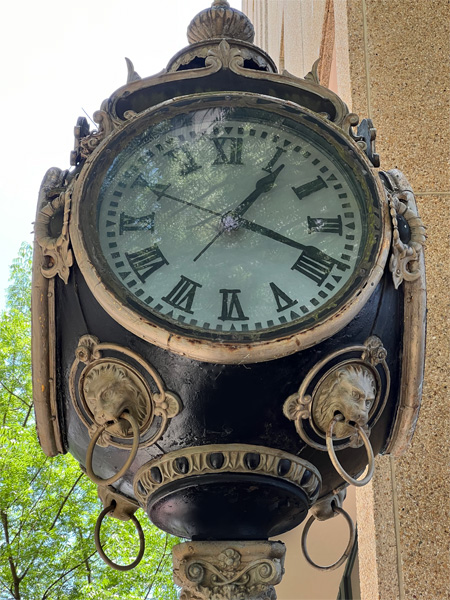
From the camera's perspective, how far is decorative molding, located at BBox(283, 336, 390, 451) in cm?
191

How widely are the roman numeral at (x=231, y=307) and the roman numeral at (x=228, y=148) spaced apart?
387 mm

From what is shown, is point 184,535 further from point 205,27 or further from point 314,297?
point 205,27

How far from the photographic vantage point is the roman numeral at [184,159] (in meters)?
2.13

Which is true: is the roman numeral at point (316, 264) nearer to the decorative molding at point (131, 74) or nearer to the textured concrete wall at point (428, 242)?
the decorative molding at point (131, 74)

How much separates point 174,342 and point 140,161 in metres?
0.53

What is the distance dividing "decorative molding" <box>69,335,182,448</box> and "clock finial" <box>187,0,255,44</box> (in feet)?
3.90

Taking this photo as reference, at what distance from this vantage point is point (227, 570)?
6.36 ft

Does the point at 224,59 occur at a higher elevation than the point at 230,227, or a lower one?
higher

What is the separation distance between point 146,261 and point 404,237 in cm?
66

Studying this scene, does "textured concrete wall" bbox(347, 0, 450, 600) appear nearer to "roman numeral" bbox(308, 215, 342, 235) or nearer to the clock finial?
the clock finial

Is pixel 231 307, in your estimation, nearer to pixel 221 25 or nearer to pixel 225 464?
pixel 225 464

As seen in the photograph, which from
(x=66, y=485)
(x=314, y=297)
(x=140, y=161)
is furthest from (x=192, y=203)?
(x=66, y=485)

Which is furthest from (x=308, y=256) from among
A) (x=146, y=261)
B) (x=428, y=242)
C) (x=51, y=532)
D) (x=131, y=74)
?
(x=51, y=532)

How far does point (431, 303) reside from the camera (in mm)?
3539
